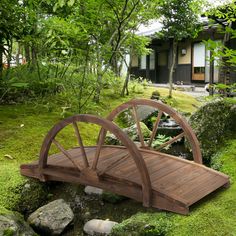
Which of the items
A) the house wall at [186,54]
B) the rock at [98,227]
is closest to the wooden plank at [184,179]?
the rock at [98,227]

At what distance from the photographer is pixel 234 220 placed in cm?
325

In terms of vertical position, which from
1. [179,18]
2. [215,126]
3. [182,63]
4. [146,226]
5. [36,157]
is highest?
[179,18]

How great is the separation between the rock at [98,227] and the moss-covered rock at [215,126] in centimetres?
240

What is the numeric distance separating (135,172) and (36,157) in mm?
2339

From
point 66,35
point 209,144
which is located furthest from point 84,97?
point 209,144

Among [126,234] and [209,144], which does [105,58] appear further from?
[126,234]

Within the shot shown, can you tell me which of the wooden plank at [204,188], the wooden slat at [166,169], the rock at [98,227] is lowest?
the rock at [98,227]

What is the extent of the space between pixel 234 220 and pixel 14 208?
284 centimetres

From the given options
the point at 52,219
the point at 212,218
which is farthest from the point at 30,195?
the point at 212,218

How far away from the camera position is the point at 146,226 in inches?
132

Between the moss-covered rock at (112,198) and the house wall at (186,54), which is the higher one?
the house wall at (186,54)

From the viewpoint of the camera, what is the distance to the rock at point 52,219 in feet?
12.9

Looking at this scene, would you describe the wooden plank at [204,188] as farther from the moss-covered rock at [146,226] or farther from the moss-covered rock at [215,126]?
the moss-covered rock at [215,126]

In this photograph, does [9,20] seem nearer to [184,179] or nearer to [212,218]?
[184,179]
